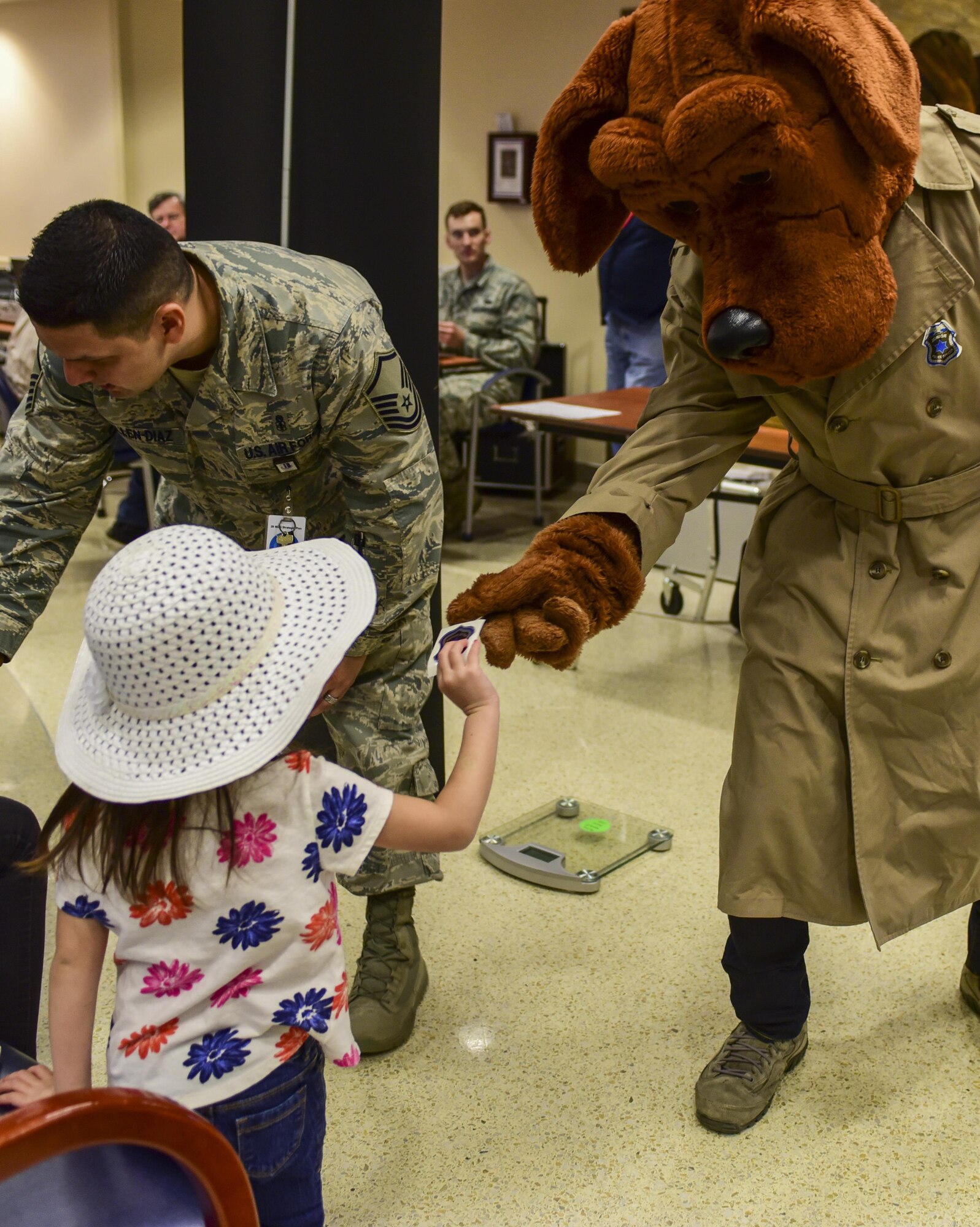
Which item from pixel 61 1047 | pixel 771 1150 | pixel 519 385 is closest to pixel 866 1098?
pixel 771 1150

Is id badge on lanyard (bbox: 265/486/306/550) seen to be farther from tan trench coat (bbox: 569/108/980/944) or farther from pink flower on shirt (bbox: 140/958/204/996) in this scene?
pink flower on shirt (bbox: 140/958/204/996)

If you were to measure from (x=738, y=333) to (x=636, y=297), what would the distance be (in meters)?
3.61

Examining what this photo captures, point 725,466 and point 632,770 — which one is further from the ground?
point 725,466

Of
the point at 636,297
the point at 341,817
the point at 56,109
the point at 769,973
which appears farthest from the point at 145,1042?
the point at 56,109

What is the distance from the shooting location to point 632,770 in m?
2.99

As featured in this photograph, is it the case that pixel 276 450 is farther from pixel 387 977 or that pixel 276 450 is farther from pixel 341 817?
pixel 387 977

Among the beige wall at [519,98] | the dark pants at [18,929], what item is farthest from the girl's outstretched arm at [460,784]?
the beige wall at [519,98]

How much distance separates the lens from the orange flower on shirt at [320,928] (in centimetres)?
113

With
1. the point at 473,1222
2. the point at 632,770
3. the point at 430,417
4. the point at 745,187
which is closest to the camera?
the point at 745,187

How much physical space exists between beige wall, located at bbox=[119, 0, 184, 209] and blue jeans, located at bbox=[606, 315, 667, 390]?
3.87m

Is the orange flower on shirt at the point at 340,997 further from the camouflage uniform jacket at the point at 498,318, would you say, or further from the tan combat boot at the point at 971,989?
the camouflage uniform jacket at the point at 498,318

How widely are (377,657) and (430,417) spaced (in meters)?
0.75

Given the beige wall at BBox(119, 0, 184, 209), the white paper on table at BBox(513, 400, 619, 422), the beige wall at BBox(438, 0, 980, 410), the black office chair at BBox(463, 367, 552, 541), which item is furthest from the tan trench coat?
the beige wall at BBox(119, 0, 184, 209)

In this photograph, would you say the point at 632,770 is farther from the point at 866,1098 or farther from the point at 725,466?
the point at 725,466
